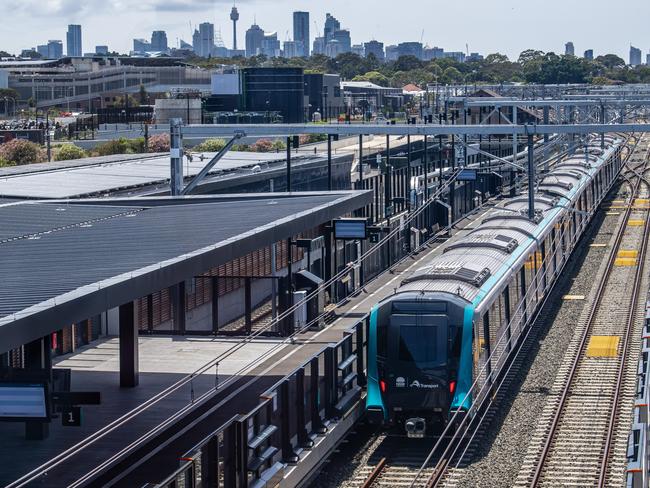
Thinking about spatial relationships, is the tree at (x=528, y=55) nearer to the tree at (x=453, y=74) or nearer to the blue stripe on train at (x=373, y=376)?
the tree at (x=453, y=74)

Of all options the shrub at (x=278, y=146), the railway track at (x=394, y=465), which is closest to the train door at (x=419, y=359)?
the railway track at (x=394, y=465)

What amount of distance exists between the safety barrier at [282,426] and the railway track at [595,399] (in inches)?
117

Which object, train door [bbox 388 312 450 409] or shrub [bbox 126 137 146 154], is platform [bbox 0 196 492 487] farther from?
shrub [bbox 126 137 146 154]

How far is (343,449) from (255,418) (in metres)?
4.21

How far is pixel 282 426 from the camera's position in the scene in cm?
1628

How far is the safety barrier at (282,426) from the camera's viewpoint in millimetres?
13547

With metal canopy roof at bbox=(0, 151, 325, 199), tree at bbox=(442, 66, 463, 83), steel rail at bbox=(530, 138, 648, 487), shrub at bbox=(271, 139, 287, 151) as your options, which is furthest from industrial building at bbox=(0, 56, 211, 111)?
steel rail at bbox=(530, 138, 648, 487)

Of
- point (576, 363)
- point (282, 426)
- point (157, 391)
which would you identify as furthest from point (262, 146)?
point (282, 426)

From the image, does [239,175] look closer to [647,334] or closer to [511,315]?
[511,315]

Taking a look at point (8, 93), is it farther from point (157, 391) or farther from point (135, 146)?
point (157, 391)

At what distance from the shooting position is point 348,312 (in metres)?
28.2

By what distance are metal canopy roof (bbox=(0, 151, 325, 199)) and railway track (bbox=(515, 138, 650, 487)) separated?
11893 mm

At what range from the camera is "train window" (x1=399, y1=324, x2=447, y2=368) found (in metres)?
18.8

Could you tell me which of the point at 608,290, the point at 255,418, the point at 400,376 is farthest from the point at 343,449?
the point at 608,290
